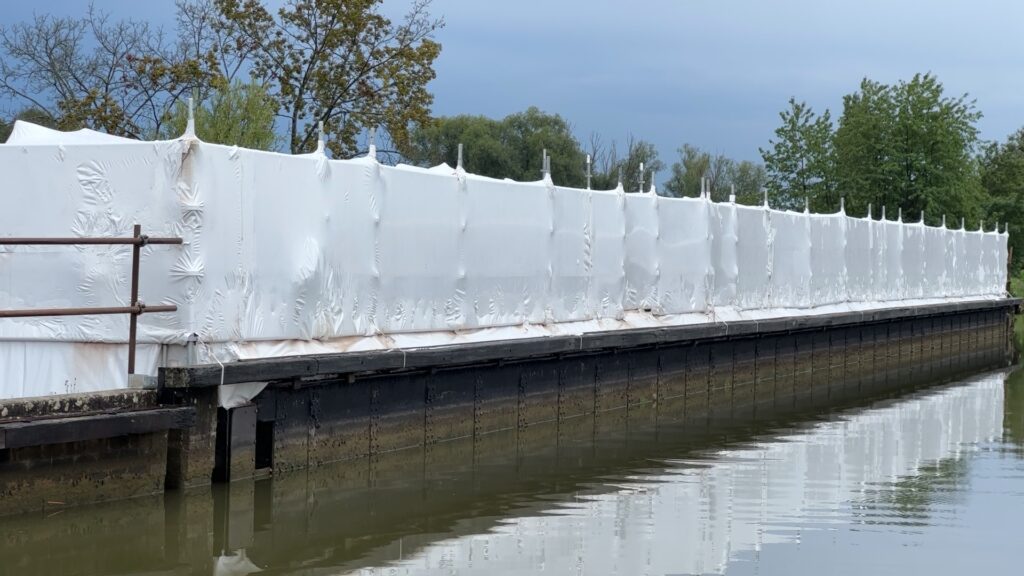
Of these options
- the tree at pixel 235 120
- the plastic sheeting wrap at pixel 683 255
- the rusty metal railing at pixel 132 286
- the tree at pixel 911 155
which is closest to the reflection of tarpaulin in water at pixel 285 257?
the rusty metal railing at pixel 132 286

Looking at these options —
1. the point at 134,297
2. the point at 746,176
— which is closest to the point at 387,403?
the point at 134,297

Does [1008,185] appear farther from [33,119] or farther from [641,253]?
[641,253]

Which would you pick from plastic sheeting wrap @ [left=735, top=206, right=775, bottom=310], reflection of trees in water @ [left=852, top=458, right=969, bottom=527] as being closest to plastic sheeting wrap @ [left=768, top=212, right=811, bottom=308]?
plastic sheeting wrap @ [left=735, top=206, right=775, bottom=310]

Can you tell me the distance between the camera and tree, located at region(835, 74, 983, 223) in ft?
186

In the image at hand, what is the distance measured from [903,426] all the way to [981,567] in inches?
406

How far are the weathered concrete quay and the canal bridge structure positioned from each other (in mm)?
28

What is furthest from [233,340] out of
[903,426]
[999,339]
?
[999,339]

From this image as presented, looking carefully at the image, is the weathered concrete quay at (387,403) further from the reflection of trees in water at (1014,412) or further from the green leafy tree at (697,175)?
the green leafy tree at (697,175)

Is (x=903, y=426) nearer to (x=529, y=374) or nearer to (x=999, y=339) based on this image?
(x=529, y=374)

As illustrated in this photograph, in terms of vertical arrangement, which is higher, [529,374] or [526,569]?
[529,374]

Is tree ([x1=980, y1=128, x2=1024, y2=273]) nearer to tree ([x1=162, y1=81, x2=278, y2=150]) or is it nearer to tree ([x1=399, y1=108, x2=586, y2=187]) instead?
tree ([x1=399, y1=108, x2=586, y2=187])

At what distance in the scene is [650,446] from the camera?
17.5 m

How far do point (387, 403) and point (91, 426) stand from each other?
4.67 metres

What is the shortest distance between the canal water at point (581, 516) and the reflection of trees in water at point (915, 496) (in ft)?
0.11
